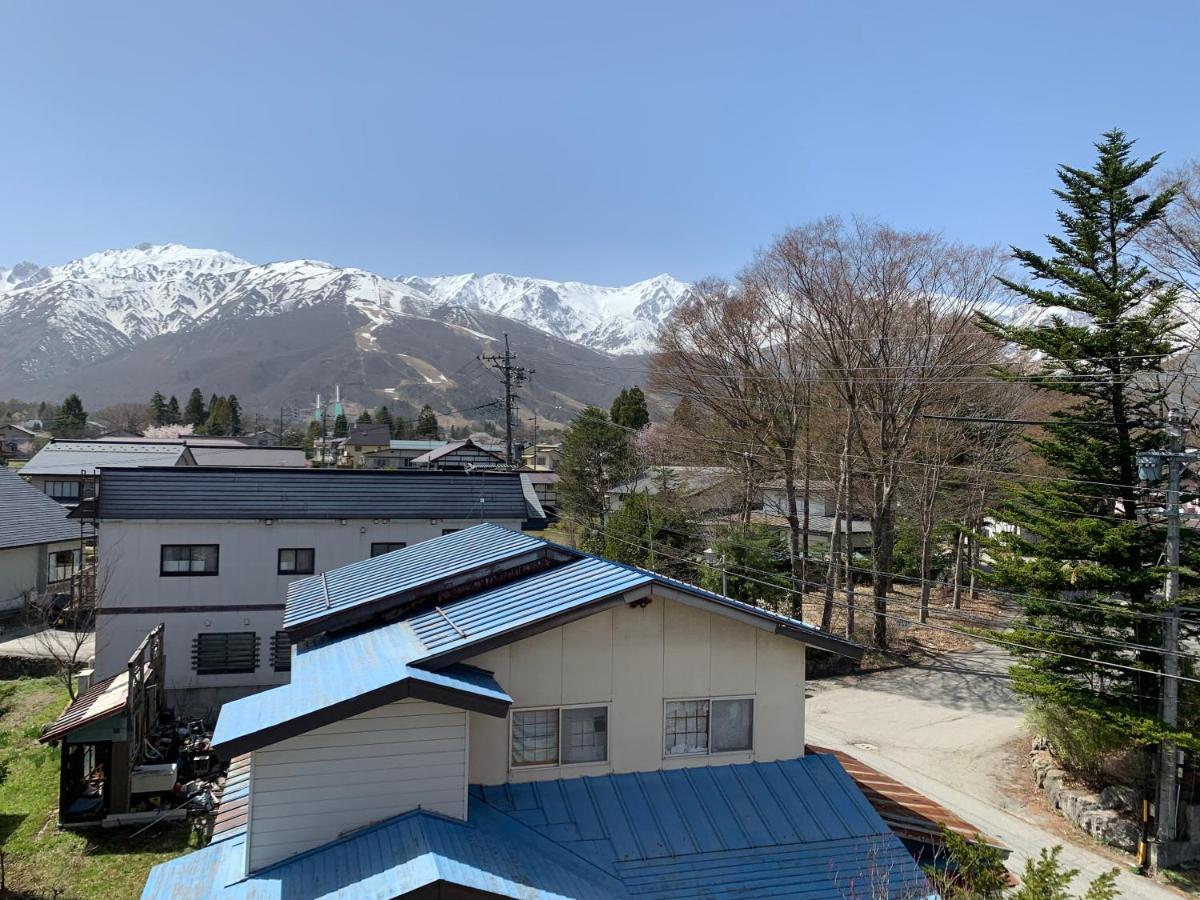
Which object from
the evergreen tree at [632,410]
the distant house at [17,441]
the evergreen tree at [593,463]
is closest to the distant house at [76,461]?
the evergreen tree at [593,463]

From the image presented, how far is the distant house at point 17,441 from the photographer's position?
254ft

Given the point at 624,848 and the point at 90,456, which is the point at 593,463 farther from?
the point at 624,848

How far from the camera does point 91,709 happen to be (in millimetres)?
12078

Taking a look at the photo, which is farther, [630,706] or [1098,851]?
[1098,851]

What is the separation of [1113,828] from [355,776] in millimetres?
13618

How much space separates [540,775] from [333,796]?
2272mm

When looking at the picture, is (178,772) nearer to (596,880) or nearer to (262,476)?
(262,476)

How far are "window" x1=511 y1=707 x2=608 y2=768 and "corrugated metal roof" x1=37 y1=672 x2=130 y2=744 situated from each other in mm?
7529

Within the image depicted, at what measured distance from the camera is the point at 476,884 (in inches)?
239

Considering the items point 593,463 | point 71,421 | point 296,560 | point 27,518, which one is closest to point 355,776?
point 296,560

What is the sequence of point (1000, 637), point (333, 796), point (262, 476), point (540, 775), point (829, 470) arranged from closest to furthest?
point (333, 796), point (540, 775), point (1000, 637), point (262, 476), point (829, 470)

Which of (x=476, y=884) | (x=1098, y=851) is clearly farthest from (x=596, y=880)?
(x=1098, y=851)

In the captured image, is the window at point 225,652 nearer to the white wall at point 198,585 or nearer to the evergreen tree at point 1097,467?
the white wall at point 198,585

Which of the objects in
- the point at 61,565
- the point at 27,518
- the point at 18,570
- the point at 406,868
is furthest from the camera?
the point at 61,565
